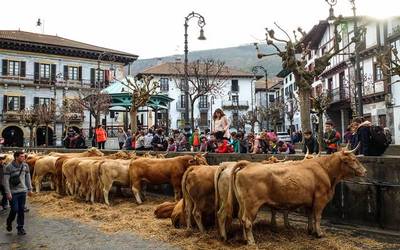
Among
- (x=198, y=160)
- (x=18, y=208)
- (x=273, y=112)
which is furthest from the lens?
(x=273, y=112)

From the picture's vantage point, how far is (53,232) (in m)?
9.98

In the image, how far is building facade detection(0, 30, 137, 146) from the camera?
5309 centimetres

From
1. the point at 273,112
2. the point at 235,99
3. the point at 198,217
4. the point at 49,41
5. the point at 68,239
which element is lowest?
the point at 68,239

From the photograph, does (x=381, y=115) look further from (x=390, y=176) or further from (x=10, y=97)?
(x=10, y=97)

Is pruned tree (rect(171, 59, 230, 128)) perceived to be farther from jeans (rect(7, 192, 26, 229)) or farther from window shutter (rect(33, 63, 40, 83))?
window shutter (rect(33, 63, 40, 83))

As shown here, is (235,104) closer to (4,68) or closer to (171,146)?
(4,68)

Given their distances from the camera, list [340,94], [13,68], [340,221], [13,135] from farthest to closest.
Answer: [13,68] → [13,135] → [340,94] → [340,221]

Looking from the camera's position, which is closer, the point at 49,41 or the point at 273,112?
the point at 273,112

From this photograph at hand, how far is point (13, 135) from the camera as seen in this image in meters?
53.3

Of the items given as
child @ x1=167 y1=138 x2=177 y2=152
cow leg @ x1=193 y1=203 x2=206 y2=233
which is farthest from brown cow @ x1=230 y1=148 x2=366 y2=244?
child @ x1=167 y1=138 x2=177 y2=152

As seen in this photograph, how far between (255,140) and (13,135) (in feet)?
147

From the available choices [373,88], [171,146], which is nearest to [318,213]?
[171,146]

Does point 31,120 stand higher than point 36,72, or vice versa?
point 36,72

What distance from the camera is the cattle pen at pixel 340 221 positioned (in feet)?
27.8
